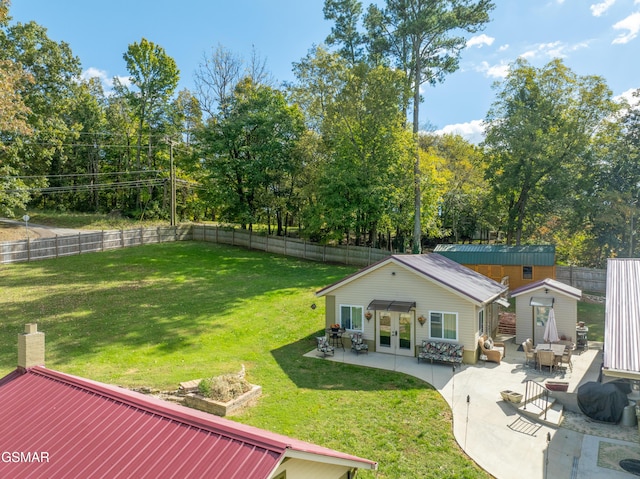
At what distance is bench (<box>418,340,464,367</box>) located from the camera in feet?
48.1

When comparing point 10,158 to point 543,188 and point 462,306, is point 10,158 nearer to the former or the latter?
point 462,306

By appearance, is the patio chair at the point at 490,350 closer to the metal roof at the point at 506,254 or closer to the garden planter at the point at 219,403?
the garden planter at the point at 219,403

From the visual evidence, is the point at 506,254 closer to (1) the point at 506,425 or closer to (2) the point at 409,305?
(2) the point at 409,305

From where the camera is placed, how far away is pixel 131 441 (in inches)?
188

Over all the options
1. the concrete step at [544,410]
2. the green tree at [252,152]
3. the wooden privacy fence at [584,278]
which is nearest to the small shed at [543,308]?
the concrete step at [544,410]

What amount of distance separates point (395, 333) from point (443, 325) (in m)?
1.93

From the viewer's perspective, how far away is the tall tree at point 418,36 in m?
28.7

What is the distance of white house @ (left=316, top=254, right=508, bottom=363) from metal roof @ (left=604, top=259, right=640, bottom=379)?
4097mm

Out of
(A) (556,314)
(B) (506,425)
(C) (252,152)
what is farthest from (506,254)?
(C) (252,152)

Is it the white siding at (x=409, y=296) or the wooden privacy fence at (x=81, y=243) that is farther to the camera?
the wooden privacy fence at (x=81, y=243)

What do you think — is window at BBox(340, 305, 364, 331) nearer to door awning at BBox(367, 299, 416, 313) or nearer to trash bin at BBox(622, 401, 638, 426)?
Answer: door awning at BBox(367, 299, 416, 313)

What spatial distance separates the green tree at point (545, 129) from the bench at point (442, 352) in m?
18.4

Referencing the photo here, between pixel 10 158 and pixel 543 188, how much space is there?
3897 cm

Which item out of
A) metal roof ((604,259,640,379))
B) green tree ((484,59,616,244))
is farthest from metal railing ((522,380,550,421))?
green tree ((484,59,616,244))
